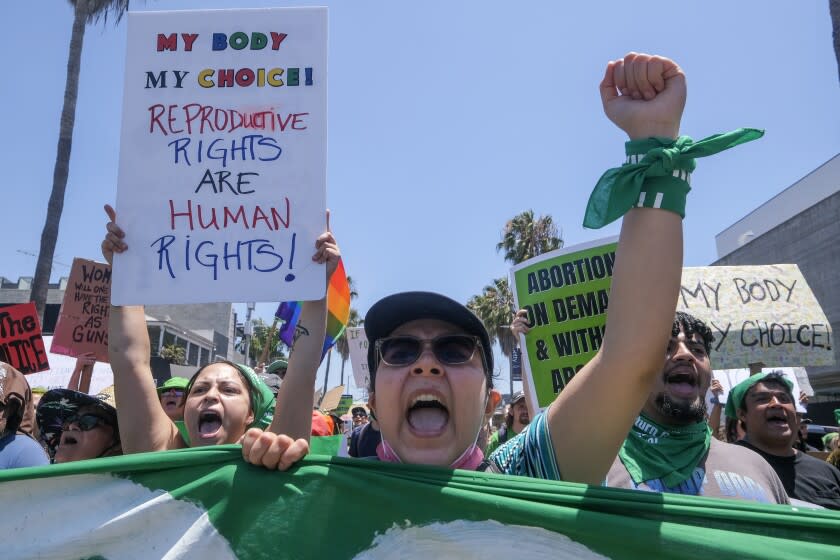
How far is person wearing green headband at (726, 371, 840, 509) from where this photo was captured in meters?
3.80

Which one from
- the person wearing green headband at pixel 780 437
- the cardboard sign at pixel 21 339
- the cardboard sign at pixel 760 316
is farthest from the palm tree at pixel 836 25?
the cardboard sign at pixel 21 339

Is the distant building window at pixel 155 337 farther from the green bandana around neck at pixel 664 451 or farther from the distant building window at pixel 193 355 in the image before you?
the green bandana around neck at pixel 664 451

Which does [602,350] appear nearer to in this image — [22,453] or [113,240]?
[113,240]

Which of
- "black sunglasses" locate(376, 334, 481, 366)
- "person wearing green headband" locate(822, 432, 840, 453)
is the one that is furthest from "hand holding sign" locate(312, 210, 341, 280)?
"person wearing green headband" locate(822, 432, 840, 453)

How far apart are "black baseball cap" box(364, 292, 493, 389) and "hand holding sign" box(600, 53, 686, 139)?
2.24ft

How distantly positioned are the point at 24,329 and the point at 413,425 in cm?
604

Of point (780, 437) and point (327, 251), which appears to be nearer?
point (327, 251)

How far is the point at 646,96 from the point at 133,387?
1994 millimetres

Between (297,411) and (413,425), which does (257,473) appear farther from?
(297,411)

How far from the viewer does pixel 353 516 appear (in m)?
1.66

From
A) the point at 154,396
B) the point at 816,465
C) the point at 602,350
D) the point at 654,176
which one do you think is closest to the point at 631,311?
the point at 602,350

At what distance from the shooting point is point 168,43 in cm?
253

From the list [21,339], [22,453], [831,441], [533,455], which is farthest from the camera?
[831,441]

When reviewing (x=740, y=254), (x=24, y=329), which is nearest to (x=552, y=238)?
(x=740, y=254)
